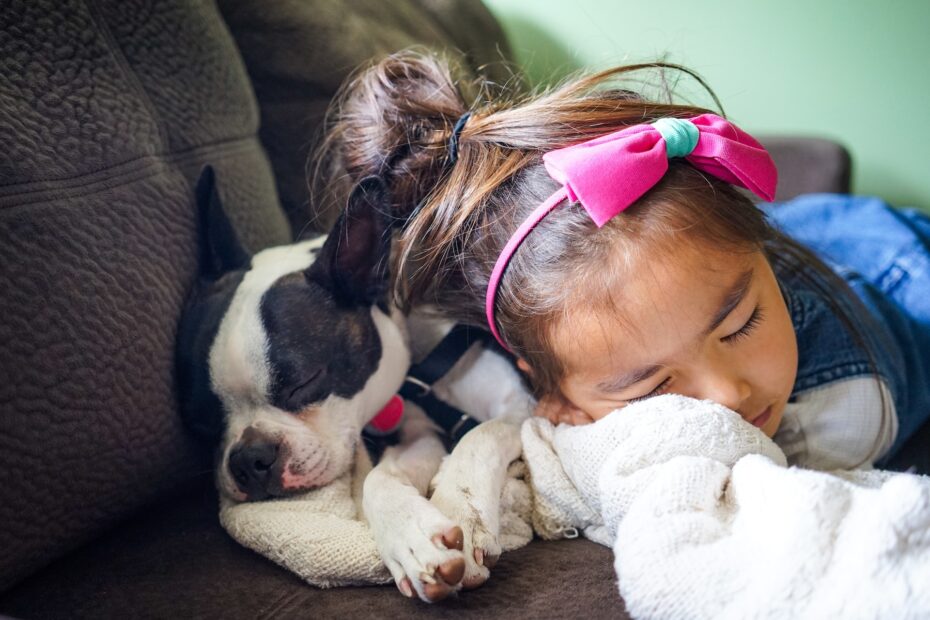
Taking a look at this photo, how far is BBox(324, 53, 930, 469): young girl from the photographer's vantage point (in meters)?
0.82

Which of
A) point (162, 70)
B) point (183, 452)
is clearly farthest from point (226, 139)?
point (183, 452)

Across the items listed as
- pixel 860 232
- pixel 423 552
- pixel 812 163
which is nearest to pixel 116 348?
pixel 423 552

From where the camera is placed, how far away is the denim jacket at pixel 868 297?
1.10 metres

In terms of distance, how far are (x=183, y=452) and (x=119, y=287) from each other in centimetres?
23

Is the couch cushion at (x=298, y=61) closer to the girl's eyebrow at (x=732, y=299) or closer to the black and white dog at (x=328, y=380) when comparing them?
the black and white dog at (x=328, y=380)

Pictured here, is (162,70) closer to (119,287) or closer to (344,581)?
(119,287)

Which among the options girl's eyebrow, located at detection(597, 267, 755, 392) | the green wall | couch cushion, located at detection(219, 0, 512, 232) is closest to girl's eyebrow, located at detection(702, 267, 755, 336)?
girl's eyebrow, located at detection(597, 267, 755, 392)

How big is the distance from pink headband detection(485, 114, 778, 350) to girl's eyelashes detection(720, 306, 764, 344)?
0.14 meters

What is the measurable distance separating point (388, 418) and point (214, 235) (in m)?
0.37

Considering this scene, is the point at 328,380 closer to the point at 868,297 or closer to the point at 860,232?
the point at 868,297

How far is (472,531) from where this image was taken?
0.80 metres

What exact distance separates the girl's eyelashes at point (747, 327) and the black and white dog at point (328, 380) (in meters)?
0.30

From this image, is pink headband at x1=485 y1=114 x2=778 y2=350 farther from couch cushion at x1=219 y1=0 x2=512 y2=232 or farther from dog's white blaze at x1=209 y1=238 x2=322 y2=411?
couch cushion at x1=219 y1=0 x2=512 y2=232

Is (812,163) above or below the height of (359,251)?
above
